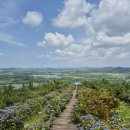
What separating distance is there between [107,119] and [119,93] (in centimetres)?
1828

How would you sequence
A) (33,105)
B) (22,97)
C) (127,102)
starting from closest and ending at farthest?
(33,105), (127,102), (22,97)

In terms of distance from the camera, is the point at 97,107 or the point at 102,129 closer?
the point at 102,129

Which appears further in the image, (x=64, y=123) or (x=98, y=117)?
(x=98, y=117)

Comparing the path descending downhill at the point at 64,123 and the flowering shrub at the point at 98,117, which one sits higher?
the flowering shrub at the point at 98,117

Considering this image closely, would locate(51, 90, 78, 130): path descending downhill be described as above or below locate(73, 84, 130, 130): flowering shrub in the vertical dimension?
below

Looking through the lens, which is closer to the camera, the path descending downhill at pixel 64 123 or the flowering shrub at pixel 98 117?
the flowering shrub at pixel 98 117

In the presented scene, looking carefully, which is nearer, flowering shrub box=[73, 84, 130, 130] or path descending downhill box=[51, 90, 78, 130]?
flowering shrub box=[73, 84, 130, 130]

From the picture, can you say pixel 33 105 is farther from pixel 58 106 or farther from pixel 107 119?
pixel 107 119

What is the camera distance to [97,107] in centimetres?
2328

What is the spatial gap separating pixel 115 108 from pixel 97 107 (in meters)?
4.49

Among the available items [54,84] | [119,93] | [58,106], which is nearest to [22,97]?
[54,84]

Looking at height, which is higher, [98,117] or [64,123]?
[98,117]

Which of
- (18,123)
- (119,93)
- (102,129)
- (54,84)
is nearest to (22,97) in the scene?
(54,84)

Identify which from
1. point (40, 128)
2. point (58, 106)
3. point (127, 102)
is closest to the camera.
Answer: point (40, 128)
